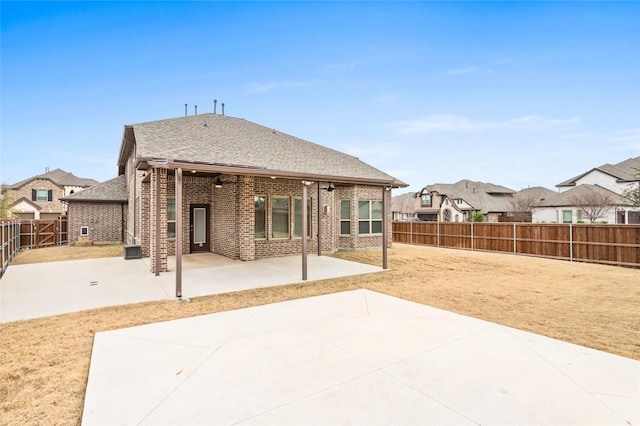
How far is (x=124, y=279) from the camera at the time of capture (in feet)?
27.9

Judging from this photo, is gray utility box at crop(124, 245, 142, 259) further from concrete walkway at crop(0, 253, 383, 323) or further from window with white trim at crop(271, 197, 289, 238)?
window with white trim at crop(271, 197, 289, 238)

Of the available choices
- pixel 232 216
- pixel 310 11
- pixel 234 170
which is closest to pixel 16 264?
pixel 232 216

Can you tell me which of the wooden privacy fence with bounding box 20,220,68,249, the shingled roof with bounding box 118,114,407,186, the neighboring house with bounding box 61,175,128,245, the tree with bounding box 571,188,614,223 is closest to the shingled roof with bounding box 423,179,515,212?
the tree with bounding box 571,188,614,223

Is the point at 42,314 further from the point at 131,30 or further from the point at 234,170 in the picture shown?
the point at 131,30

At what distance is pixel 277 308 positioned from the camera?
5836mm

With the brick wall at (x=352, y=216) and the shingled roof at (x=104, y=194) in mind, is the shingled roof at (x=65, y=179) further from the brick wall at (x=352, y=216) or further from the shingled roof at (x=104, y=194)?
the brick wall at (x=352, y=216)

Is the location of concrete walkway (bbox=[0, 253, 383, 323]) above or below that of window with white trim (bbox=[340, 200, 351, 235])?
below

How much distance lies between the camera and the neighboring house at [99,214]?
58.7ft

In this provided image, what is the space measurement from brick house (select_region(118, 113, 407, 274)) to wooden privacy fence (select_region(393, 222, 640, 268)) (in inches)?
178

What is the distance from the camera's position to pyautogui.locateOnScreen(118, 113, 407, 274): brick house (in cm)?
1041

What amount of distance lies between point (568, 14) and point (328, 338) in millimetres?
15339

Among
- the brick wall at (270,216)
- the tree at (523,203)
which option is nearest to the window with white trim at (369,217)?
the brick wall at (270,216)

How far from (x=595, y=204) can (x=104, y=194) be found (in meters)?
39.6

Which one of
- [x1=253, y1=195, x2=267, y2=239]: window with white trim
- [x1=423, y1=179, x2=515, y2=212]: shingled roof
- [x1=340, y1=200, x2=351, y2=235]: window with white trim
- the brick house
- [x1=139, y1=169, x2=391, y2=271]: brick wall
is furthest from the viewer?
[x1=423, y1=179, x2=515, y2=212]: shingled roof
